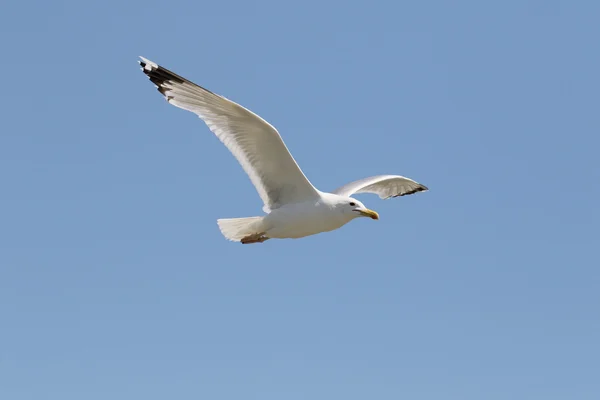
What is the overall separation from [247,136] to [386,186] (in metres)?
3.55

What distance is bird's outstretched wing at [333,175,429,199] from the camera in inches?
430

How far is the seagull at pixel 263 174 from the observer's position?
8734 millimetres

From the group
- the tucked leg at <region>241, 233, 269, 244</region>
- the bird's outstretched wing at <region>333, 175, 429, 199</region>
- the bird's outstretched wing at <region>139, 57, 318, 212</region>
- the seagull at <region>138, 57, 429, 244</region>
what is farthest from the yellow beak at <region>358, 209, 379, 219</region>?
the bird's outstretched wing at <region>333, 175, 429, 199</region>

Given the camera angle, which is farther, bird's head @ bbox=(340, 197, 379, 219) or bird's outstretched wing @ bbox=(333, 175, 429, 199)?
bird's outstretched wing @ bbox=(333, 175, 429, 199)

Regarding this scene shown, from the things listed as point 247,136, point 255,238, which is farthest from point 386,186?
point 247,136

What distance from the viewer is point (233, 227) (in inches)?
370

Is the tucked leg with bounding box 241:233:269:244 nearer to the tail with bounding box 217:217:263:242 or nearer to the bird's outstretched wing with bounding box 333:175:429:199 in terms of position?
the tail with bounding box 217:217:263:242

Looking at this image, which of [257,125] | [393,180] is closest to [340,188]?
A: [393,180]

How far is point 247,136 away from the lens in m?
8.89

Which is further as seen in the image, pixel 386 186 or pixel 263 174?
pixel 386 186

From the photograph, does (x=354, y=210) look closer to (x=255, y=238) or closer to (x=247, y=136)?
(x=255, y=238)

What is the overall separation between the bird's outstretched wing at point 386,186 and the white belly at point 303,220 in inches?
60.1

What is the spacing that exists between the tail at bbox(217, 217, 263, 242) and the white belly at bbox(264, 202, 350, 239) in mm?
141

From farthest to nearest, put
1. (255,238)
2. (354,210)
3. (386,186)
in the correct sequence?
(386,186)
(255,238)
(354,210)
